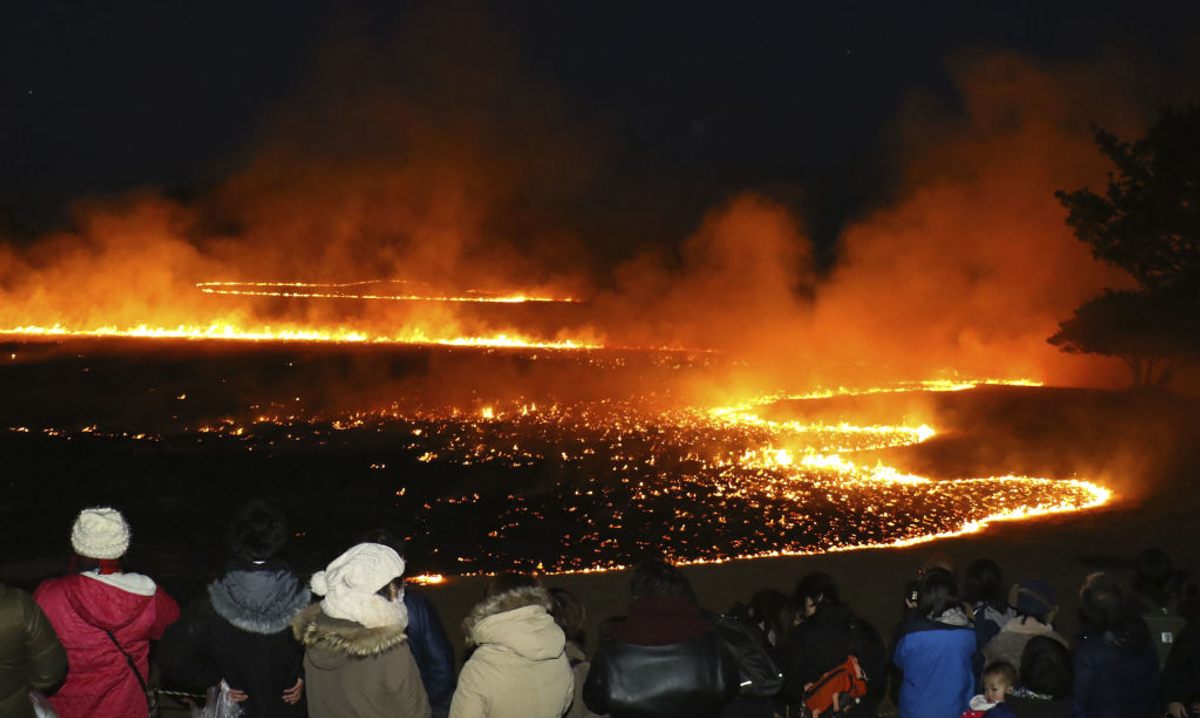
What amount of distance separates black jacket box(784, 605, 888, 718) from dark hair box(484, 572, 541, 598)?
1.56 metres

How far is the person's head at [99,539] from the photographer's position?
5.27 meters

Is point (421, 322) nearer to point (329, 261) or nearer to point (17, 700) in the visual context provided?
point (329, 261)

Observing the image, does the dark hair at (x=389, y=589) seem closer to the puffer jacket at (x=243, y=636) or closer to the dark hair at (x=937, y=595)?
the puffer jacket at (x=243, y=636)

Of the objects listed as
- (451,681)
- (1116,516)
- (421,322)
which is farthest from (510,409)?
(421,322)

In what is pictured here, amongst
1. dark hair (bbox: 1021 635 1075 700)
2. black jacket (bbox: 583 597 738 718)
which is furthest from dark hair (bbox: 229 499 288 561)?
dark hair (bbox: 1021 635 1075 700)

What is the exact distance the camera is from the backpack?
5.03 m

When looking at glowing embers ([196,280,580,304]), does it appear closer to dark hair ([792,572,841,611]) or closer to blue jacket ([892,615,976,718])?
dark hair ([792,572,841,611])

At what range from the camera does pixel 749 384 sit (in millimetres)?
40906

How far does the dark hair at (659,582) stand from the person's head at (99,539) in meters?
2.23

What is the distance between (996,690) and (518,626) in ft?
7.05

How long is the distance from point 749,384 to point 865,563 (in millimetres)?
26937

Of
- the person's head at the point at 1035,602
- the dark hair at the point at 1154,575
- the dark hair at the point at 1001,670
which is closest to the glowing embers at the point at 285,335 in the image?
the dark hair at the point at 1154,575

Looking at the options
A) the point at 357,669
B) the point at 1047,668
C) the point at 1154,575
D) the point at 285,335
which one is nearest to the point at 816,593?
the point at 1047,668

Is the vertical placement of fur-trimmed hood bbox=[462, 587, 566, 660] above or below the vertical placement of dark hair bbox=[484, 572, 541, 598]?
below
